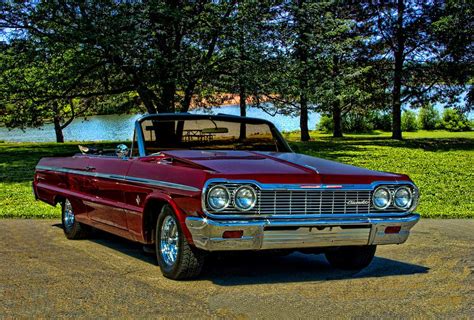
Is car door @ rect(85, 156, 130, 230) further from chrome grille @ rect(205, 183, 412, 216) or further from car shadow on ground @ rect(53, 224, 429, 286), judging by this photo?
chrome grille @ rect(205, 183, 412, 216)

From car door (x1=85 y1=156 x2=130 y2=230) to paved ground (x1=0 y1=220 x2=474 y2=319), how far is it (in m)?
0.43

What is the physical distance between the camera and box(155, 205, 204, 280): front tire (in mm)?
5852

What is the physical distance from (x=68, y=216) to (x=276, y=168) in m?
3.80

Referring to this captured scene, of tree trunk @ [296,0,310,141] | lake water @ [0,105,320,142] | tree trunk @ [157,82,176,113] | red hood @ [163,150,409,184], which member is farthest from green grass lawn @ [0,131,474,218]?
lake water @ [0,105,320,142]

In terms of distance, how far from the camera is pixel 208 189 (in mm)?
5527

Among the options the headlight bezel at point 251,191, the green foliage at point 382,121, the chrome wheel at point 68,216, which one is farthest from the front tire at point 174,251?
the green foliage at point 382,121

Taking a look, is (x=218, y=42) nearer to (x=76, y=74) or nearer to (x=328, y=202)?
(x=76, y=74)

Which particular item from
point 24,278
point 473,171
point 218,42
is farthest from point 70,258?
point 218,42

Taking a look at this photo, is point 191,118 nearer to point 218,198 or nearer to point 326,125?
point 218,198

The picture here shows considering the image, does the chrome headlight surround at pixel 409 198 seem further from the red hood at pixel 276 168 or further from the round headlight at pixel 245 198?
the round headlight at pixel 245 198

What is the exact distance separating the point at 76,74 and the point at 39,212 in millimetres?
14209

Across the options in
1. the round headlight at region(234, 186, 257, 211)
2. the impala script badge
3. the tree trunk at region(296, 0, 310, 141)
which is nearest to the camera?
the round headlight at region(234, 186, 257, 211)

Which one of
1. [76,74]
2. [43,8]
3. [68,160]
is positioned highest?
[43,8]

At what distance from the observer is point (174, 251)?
19.9ft
